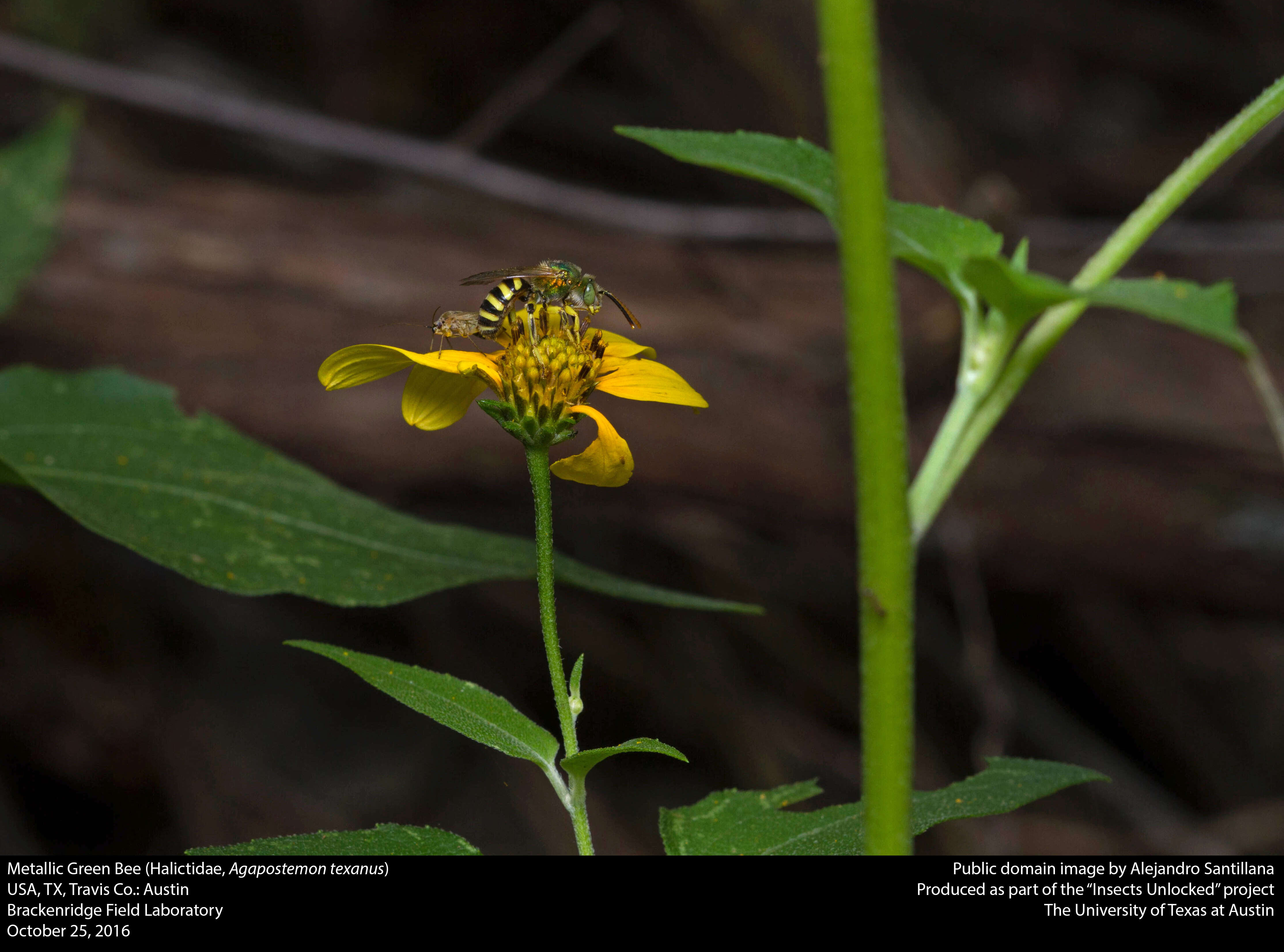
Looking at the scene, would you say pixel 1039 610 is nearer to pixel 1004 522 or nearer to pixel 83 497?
pixel 1004 522

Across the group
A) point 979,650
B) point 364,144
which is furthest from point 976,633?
point 364,144

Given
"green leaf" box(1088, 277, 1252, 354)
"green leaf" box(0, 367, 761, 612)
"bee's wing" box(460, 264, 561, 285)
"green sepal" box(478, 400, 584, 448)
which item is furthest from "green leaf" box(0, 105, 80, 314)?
"green leaf" box(1088, 277, 1252, 354)

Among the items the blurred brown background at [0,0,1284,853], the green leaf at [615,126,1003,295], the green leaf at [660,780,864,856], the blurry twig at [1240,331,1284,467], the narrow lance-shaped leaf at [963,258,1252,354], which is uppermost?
the blurred brown background at [0,0,1284,853]

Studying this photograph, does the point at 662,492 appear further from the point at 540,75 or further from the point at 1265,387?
the point at 1265,387

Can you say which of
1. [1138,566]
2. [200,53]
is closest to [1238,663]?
[1138,566]

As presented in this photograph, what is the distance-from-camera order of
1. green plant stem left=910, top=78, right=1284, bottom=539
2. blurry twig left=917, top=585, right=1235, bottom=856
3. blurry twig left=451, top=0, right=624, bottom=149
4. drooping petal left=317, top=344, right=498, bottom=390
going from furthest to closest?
blurry twig left=917, top=585, right=1235, bottom=856 → blurry twig left=451, top=0, right=624, bottom=149 → drooping petal left=317, top=344, right=498, bottom=390 → green plant stem left=910, top=78, right=1284, bottom=539

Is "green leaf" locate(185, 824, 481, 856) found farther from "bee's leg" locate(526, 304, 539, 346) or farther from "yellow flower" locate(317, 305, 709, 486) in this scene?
"bee's leg" locate(526, 304, 539, 346)
